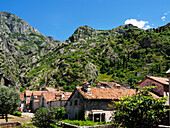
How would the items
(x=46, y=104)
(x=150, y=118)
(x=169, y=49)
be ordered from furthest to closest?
1. (x=169, y=49)
2. (x=46, y=104)
3. (x=150, y=118)

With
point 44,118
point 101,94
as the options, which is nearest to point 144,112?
point 44,118

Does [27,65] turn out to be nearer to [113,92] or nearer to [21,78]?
[21,78]

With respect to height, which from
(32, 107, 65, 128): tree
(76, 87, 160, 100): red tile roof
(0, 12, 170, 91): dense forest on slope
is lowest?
(32, 107, 65, 128): tree

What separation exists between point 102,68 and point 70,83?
136 feet

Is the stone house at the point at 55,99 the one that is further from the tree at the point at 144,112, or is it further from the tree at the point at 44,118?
the tree at the point at 144,112

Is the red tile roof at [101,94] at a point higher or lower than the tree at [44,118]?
higher

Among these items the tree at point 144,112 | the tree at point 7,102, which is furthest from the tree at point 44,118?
the tree at point 144,112

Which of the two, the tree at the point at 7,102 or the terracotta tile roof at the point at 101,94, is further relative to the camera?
the tree at the point at 7,102

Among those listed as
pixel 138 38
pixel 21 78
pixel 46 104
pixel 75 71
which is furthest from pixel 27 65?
pixel 46 104

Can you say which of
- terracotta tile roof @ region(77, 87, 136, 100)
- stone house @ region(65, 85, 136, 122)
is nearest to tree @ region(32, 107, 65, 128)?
stone house @ region(65, 85, 136, 122)

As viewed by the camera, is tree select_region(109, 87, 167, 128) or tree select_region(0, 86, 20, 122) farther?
tree select_region(0, 86, 20, 122)

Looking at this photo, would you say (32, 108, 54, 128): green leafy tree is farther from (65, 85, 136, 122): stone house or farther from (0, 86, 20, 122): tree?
(0, 86, 20, 122): tree

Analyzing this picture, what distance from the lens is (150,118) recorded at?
6945mm

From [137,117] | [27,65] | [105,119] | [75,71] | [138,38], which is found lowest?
[105,119]
